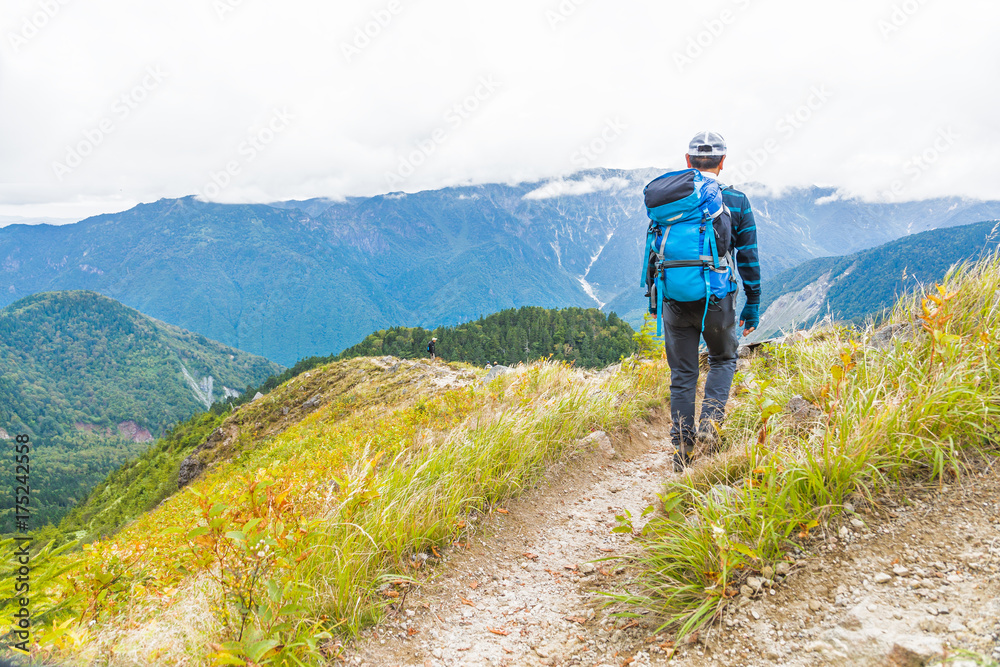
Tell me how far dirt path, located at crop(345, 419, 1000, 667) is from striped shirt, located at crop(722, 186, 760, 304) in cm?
227

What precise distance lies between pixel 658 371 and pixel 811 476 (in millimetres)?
5418

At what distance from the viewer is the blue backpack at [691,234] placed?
3.99 meters

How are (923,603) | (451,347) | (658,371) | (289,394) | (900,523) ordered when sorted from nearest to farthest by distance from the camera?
(923,603) < (900,523) < (658,371) < (289,394) < (451,347)

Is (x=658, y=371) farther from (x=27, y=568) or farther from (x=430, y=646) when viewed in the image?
(x=27, y=568)

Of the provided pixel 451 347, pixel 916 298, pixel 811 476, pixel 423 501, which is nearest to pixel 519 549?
pixel 423 501

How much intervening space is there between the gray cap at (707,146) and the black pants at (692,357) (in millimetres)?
1293

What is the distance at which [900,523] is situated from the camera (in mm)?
2553

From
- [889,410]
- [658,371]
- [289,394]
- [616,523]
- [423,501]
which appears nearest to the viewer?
[889,410]

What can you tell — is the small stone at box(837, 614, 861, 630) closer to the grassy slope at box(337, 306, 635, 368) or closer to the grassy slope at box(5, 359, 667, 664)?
the grassy slope at box(5, 359, 667, 664)

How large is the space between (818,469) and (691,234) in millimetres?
2040

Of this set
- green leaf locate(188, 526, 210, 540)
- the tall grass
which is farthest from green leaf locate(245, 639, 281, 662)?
the tall grass

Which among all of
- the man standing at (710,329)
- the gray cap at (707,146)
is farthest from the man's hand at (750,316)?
the gray cap at (707,146)

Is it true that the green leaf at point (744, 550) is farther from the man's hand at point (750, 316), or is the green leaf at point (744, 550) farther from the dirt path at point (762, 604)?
the man's hand at point (750, 316)

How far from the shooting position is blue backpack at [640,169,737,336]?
399 centimetres
